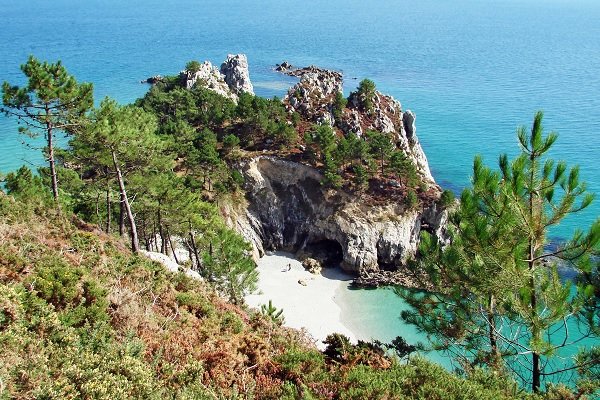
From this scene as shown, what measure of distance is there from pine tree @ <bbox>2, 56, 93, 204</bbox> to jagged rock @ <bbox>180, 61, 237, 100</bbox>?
44.2 metres

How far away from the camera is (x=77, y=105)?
19.3 metres

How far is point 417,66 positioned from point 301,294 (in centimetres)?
9319

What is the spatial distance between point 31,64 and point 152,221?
14.3 m

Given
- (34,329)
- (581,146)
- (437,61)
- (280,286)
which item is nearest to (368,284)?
(280,286)

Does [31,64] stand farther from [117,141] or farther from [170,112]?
[170,112]

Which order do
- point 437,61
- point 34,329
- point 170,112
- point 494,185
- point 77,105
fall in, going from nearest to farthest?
point 34,329 < point 494,185 < point 77,105 < point 170,112 < point 437,61

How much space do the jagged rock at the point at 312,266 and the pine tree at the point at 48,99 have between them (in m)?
23.8

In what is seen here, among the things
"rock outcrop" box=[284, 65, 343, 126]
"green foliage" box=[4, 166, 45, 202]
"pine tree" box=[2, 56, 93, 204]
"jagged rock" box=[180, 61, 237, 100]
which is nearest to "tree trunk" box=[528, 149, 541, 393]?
"pine tree" box=[2, 56, 93, 204]

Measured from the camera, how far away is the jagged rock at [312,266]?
130ft

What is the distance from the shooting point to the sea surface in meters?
61.0

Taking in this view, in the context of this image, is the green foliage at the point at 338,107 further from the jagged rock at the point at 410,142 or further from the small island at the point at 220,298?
the small island at the point at 220,298

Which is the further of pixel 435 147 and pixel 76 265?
pixel 435 147

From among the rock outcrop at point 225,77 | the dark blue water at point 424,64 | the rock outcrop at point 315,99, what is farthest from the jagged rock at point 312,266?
the rock outcrop at point 225,77

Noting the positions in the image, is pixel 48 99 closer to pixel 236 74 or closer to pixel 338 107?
pixel 338 107
